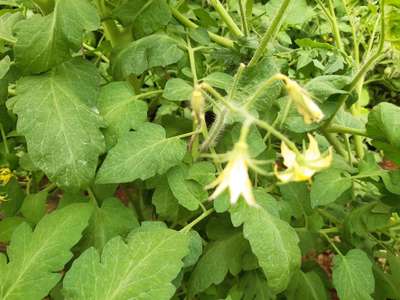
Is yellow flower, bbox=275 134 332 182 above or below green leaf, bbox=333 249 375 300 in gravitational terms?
above

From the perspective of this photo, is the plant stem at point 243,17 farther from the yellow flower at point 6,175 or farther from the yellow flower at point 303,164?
the yellow flower at point 6,175

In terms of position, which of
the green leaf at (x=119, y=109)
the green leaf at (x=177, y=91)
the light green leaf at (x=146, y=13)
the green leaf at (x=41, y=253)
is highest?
the light green leaf at (x=146, y=13)

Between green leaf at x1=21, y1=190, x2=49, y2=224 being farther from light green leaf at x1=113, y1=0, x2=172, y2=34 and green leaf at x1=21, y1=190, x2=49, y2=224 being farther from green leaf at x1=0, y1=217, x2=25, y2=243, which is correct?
light green leaf at x1=113, y1=0, x2=172, y2=34

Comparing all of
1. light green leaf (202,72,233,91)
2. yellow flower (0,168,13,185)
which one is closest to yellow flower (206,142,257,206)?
light green leaf (202,72,233,91)

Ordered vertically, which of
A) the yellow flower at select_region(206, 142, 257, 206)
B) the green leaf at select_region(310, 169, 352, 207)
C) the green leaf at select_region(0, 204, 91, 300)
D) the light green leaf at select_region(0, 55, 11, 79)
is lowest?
the green leaf at select_region(0, 204, 91, 300)

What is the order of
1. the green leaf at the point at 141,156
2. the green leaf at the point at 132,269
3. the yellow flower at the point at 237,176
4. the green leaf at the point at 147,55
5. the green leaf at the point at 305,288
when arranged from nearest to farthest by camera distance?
the yellow flower at the point at 237,176 → the green leaf at the point at 132,269 → the green leaf at the point at 141,156 → the green leaf at the point at 147,55 → the green leaf at the point at 305,288

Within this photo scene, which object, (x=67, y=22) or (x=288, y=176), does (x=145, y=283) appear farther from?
(x=67, y=22)

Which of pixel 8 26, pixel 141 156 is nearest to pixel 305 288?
pixel 141 156

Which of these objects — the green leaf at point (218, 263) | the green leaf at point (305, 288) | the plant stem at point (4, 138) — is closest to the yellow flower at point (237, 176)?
the green leaf at point (218, 263)
